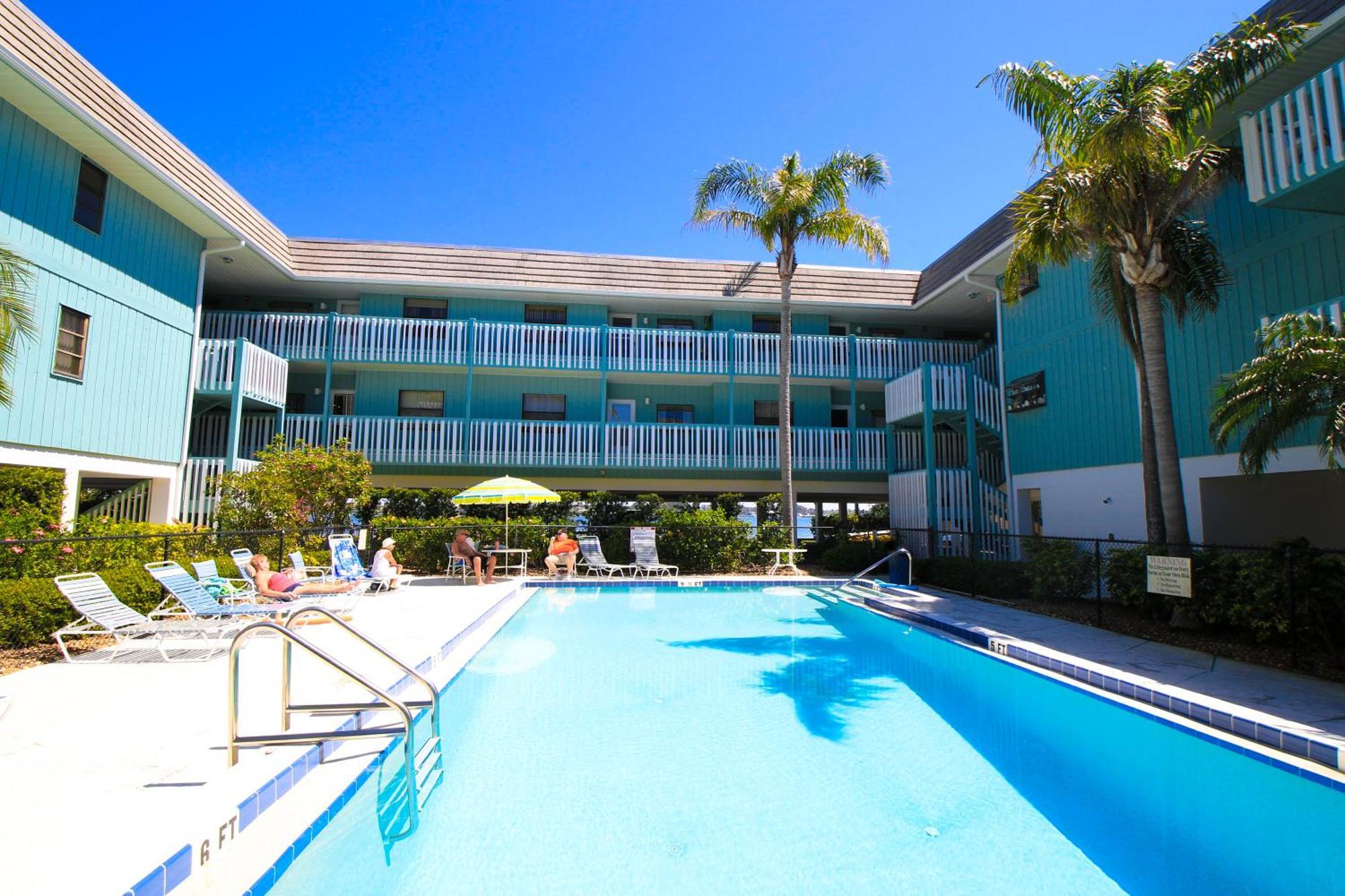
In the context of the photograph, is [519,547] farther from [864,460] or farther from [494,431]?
[864,460]

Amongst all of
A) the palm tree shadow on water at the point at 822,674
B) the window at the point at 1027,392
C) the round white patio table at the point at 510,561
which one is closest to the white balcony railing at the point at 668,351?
the round white patio table at the point at 510,561

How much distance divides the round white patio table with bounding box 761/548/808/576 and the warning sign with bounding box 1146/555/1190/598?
807 cm

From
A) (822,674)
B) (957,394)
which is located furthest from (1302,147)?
(957,394)

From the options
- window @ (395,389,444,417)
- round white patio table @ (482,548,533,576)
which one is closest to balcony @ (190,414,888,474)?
window @ (395,389,444,417)

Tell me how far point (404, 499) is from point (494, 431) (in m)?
3.03

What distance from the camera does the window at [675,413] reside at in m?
21.4

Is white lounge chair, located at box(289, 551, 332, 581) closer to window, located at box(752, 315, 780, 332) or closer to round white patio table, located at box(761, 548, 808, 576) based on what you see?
round white patio table, located at box(761, 548, 808, 576)

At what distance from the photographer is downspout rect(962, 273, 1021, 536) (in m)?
16.8

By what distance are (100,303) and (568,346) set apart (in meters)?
10.2

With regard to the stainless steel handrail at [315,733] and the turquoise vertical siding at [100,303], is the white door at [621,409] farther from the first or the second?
the stainless steel handrail at [315,733]

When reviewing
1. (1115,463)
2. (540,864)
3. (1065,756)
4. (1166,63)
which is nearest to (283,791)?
(540,864)

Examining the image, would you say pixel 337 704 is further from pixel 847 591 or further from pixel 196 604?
pixel 847 591

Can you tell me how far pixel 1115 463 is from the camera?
1334cm

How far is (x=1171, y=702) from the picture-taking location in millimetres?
5949
